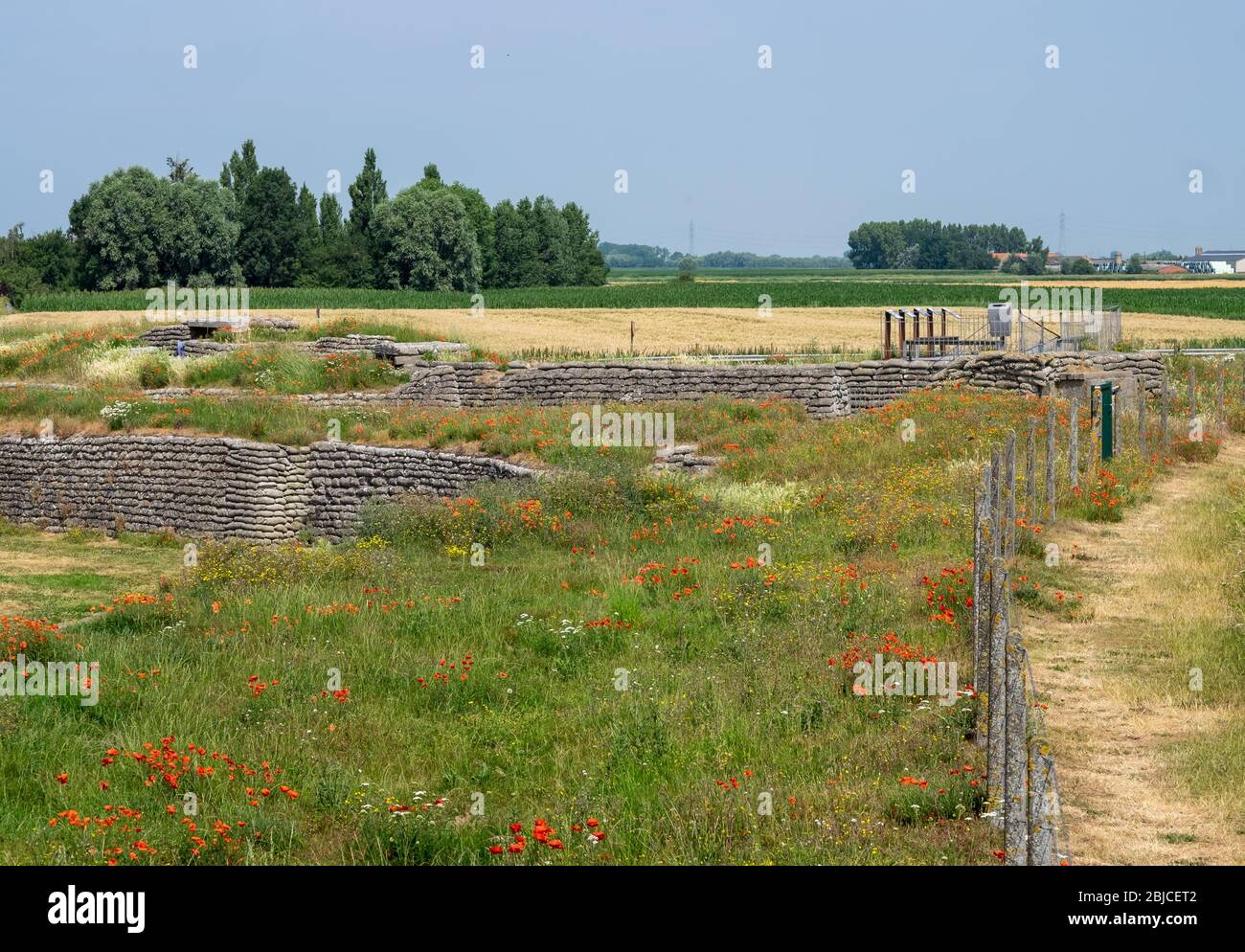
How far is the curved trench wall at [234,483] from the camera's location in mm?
21859

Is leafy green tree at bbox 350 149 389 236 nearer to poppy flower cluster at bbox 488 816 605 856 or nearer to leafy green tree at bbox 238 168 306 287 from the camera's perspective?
leafy green tree at bbox 238 168 306 287

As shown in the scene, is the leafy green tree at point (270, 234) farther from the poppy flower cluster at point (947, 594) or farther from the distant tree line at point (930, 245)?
the distant tree line at point (930, 245)

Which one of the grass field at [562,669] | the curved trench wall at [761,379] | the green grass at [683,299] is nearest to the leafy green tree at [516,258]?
the green grass at [683,299]

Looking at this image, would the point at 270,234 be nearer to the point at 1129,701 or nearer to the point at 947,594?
the point at 947,594

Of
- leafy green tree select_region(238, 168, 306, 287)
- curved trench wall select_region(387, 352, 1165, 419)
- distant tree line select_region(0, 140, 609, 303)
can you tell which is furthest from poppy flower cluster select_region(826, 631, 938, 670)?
leafy green tree select_region(238, 168, 306, 287)

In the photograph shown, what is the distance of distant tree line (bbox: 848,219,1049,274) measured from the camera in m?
161

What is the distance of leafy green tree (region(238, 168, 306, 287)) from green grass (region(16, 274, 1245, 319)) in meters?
8.06

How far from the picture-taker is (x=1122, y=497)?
55.3 feet

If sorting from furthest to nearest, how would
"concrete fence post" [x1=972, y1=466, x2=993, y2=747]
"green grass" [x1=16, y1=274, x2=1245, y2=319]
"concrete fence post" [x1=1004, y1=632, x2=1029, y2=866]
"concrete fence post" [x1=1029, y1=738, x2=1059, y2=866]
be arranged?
1. "green grass" [x1=16, y1=274, x2=1245, y2=319]
2. "concrete fence post" [x1=972, y1=466, x2=993, y2=747]
3. "concrete fence post" [x1=1004, y1=632, x2=1029, y2=866]
4. "concrete fence post" [x1=1029, y1=738, x2=1059, y2=866]

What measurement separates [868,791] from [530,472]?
1255cm

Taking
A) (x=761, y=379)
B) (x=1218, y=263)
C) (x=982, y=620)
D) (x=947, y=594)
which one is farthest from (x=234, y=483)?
(x=1218, y=263)

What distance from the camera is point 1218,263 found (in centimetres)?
17700
